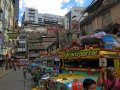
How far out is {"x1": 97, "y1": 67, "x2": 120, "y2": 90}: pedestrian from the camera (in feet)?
23.9

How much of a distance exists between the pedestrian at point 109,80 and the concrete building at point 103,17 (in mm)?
15206

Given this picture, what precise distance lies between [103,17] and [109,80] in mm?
20594

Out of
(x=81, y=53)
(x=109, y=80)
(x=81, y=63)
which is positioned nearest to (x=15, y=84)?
(x=81, y=63)

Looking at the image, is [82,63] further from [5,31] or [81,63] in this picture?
[5,31]

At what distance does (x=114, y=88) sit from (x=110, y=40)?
2.38 metres

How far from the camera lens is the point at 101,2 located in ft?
98.9

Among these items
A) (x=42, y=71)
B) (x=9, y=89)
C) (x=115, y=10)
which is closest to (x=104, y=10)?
(x=115, y=10)

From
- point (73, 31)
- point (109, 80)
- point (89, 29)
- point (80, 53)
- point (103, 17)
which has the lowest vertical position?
point (109, 80)

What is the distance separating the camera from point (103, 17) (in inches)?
1078

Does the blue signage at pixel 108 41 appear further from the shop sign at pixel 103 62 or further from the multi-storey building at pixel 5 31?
the multi-storey building at pixel 5 31

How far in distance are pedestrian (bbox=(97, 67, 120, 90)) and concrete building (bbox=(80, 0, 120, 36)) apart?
15.2 metres

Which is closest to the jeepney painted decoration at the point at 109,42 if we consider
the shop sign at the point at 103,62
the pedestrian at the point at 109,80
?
the shop sign at the point at 103,62

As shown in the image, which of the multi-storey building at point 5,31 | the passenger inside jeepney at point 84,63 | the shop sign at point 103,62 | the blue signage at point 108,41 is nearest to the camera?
the shop sign at point 103,62

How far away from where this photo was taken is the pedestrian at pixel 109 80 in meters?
7.27
